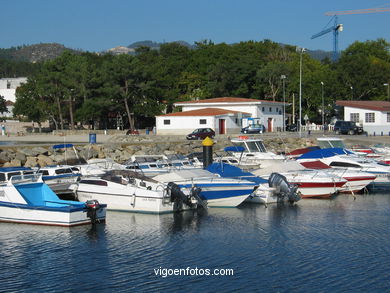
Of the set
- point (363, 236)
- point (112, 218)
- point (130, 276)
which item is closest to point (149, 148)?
point (112, 218)

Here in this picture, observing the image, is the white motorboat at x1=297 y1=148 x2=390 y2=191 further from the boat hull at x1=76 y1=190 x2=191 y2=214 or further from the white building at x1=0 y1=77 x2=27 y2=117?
the white building at x1=0 y1=77 x2=27 y2=117

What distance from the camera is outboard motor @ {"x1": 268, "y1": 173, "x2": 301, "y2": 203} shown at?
28.2 metres

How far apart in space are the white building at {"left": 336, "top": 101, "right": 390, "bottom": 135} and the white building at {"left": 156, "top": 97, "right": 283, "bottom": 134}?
9.97 meters

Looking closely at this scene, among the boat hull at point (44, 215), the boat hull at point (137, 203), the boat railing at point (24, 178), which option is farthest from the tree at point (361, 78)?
the boat hull at point (44, 215)

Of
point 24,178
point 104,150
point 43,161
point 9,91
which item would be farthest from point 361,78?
point 9,91

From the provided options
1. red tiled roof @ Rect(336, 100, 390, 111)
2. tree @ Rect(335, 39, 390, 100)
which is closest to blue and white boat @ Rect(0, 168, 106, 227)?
red tiled roof @ Rect(336, 100, 390, 111)

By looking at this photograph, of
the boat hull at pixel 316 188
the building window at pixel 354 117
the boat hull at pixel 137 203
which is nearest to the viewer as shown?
the boat hull at pixel 137 203

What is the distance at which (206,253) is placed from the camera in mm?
19188

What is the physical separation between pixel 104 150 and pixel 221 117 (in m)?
23.9

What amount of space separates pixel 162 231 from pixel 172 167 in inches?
395

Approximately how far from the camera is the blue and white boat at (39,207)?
2258cm

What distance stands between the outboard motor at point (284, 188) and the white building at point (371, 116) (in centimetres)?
4230

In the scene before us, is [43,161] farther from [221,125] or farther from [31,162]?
[221,125]

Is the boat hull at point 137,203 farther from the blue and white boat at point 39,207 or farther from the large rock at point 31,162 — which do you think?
the large rock at point 31,162
